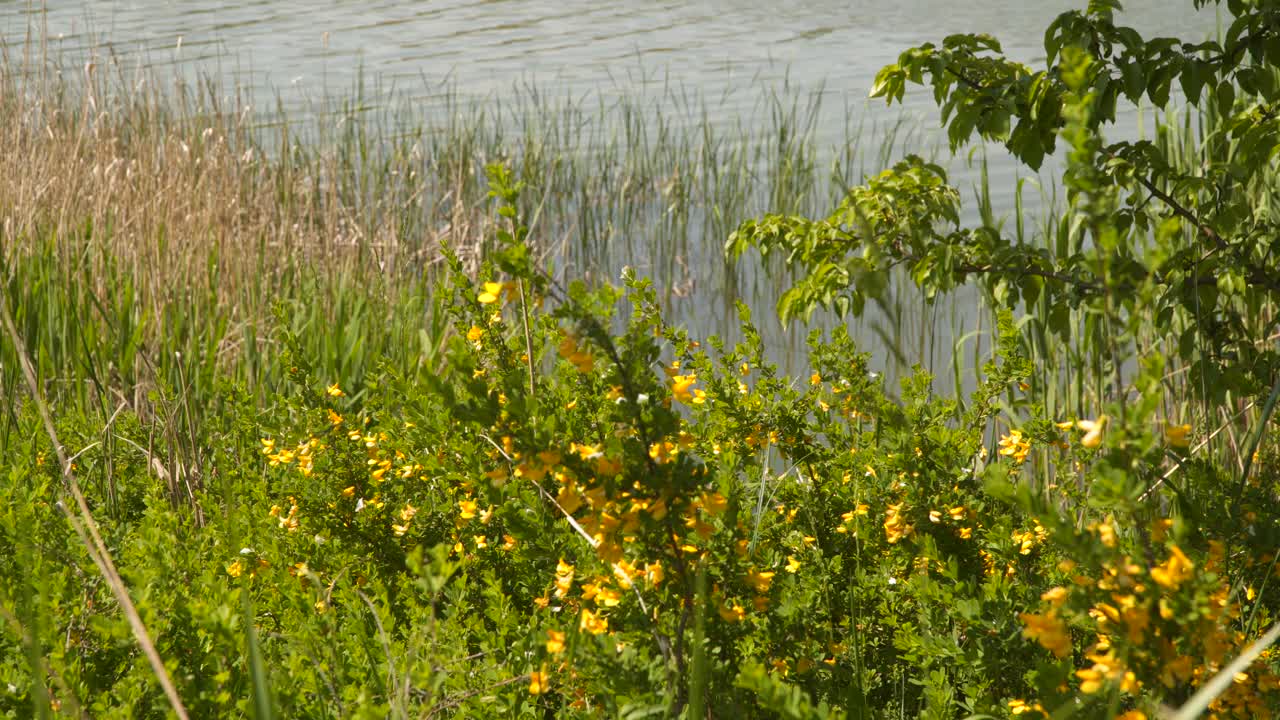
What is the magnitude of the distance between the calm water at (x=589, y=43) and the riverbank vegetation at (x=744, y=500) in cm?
410

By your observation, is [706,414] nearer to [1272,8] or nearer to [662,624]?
[662,624]

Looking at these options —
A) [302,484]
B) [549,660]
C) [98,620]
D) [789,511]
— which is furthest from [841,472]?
[98,620]

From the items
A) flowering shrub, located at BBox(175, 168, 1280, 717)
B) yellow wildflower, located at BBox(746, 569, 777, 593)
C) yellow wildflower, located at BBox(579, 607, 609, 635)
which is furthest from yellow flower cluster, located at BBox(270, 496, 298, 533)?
yellow wildflower, located at BBox(746, 569, 777, 593)

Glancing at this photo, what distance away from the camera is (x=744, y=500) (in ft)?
7.88

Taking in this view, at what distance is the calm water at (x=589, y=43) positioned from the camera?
31.5 ft

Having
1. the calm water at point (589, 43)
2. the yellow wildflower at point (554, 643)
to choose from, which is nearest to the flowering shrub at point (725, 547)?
the yellow wildflower at point (554, 643)

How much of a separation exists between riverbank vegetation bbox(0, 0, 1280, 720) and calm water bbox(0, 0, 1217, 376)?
161 inches

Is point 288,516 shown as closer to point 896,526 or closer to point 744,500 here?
point 744,500

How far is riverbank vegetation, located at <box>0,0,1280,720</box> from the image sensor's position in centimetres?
136

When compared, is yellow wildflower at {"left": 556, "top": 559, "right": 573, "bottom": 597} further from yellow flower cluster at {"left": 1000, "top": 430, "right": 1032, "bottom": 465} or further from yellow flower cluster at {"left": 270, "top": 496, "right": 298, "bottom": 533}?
yellow flower cluster at {"left": 1000, "top": 430, "right": 1032, "bottom": 465}

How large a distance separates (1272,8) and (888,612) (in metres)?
1.36

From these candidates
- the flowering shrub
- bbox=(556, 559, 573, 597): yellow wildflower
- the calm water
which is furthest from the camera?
the calm water

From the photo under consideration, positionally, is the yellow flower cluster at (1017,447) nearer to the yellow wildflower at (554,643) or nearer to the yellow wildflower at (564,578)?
the yellow wildflower at (564,578)

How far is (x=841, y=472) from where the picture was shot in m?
2.39
